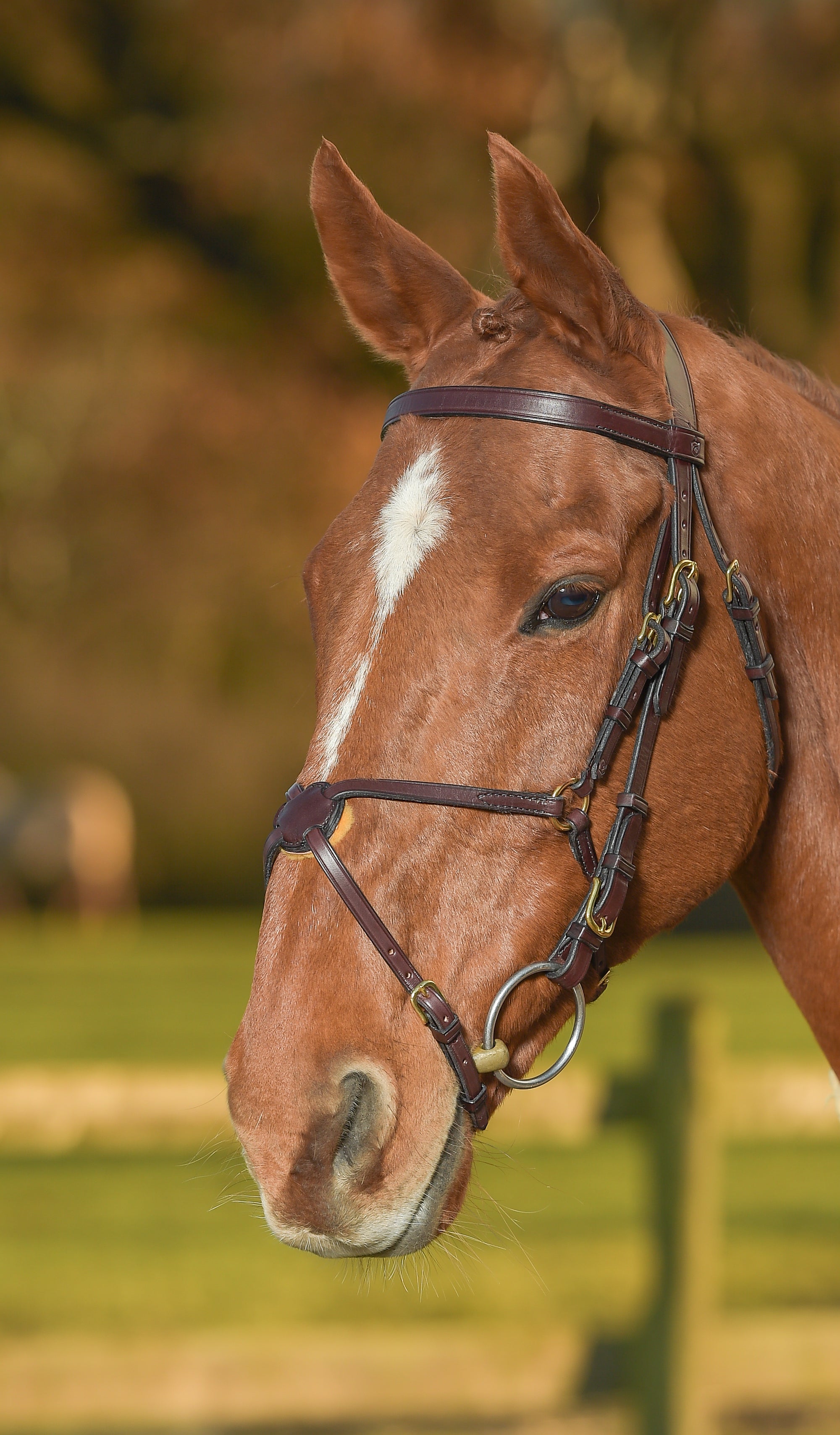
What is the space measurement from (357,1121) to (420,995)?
17 centimetres

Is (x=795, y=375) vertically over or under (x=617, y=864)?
over

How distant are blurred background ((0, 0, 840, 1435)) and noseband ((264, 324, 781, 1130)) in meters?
3.79

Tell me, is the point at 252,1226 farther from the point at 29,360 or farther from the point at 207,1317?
the point at 29,360

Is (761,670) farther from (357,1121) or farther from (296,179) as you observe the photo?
(296,179)

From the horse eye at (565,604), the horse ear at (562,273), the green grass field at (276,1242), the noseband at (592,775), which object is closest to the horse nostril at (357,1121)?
the noseband at (592,775)

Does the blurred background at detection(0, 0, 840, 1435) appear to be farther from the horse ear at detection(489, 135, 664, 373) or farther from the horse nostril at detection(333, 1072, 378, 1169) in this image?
the horse ear at detection(489, 135, 664, 373)

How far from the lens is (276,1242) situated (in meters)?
6.45

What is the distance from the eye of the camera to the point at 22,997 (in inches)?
470

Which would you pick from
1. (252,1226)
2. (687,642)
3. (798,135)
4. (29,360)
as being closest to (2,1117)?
(687,642)

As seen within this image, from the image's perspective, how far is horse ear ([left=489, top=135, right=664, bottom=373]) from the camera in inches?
70.1

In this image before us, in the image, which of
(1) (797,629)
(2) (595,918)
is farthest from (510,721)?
(1) (797,629)

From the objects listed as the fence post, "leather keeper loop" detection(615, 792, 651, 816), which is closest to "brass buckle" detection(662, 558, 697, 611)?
"leather keeper loop" detection(615, 792, 651, 816)

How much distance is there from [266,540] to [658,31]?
5.40 metres

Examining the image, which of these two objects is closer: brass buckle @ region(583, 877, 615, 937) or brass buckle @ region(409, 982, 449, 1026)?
brass buckle @ region(409, 982, 449, 1026)
